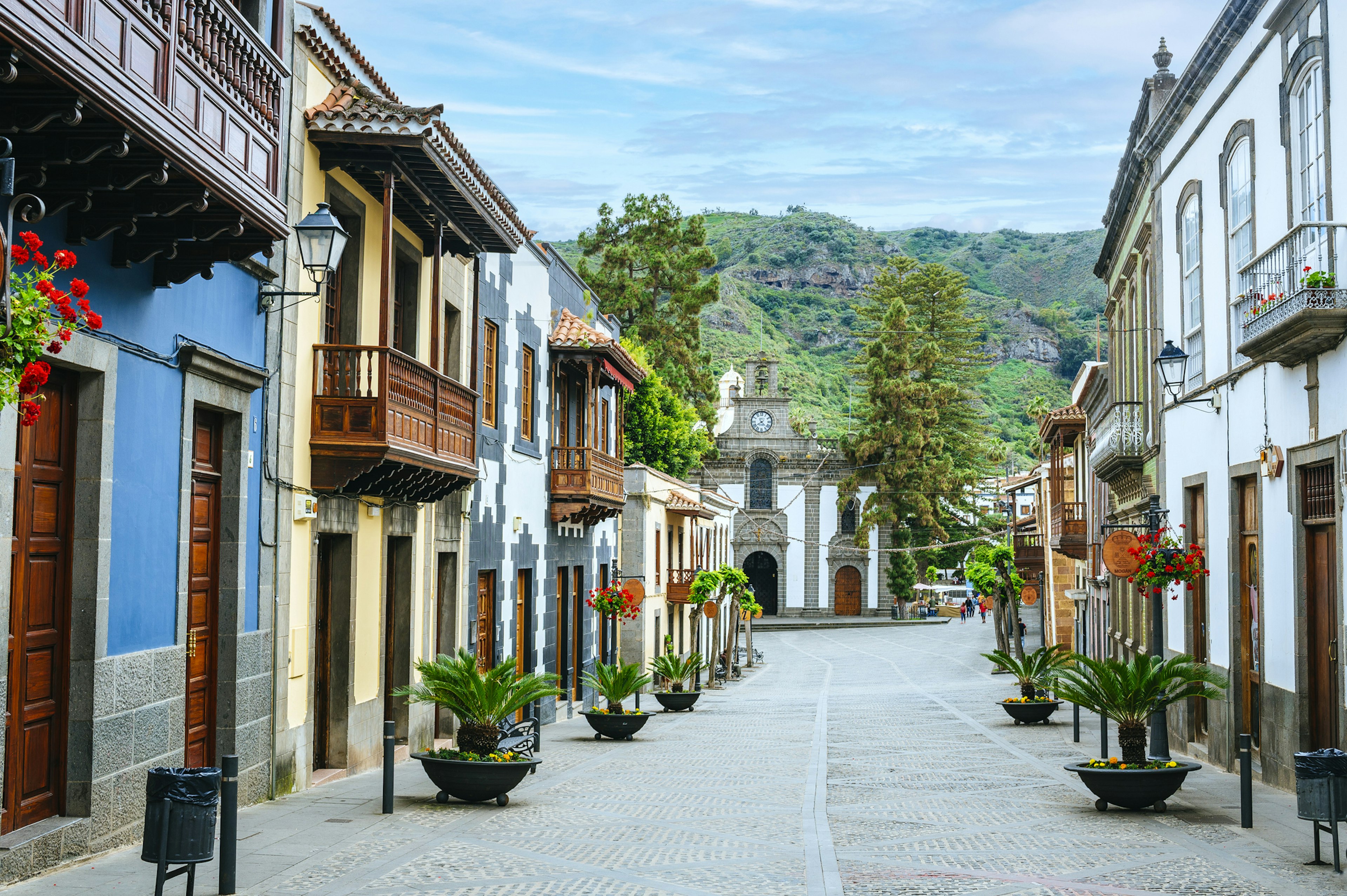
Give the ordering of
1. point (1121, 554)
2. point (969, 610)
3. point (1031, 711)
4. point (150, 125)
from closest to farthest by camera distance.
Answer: point (150, 125), point (1121, 554), point (1031, 711), point (969, 610)

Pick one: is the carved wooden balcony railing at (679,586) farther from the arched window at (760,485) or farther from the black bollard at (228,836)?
the arched window at (760,485)

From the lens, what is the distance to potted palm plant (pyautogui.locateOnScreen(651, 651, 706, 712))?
84.4 ft

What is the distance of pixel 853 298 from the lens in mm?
Result: 151375

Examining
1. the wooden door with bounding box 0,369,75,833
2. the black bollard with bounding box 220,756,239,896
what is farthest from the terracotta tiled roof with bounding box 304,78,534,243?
the black bollard with bounding box 220,756,239,896

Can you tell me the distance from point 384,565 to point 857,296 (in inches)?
5523

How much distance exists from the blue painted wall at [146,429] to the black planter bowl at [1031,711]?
15875mm

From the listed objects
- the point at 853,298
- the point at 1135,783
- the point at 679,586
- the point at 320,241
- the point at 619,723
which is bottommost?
the point at 619,723

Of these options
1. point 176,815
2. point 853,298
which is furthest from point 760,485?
point 853,298

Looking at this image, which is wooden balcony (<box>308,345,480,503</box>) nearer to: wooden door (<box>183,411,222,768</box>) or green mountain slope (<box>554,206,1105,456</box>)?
wooden door (<box>183,411,222,768</box>)

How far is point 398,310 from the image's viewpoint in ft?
52.1

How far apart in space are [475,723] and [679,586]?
28898mm

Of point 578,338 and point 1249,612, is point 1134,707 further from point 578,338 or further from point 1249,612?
point 578,338

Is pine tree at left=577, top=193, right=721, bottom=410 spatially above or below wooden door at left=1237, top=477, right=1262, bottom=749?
above

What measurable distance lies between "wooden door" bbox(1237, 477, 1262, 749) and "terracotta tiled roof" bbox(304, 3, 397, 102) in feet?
35.7
